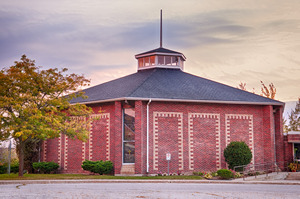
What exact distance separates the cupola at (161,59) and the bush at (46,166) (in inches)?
481

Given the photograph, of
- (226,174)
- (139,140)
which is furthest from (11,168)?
(226,174)

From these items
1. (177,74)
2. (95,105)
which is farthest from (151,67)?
(95,105)

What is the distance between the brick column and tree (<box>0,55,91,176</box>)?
3792 mm

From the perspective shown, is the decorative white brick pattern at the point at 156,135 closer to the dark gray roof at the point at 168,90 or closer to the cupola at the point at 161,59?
the dark gray roof at the point at 168,90

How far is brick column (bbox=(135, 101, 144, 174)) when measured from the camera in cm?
2798

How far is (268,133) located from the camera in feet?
103

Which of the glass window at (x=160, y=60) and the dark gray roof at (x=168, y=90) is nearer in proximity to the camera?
the dark gray roof at (x=168, y=90)

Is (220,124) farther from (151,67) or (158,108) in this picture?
(151,67)

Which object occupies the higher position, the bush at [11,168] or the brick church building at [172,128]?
the brick church building at [172,128]

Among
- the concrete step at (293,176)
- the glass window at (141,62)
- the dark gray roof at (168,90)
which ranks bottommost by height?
the concrete step at (293,176)

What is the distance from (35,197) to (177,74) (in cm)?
2235

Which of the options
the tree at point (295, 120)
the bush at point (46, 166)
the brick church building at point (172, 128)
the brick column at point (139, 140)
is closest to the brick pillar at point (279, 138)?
the brick church building at point (172, 128)

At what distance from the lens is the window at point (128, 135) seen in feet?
96.7

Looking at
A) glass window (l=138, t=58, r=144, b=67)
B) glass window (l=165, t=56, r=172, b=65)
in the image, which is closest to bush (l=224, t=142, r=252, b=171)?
glass window (l=165, t=56, r=172, b=65)
